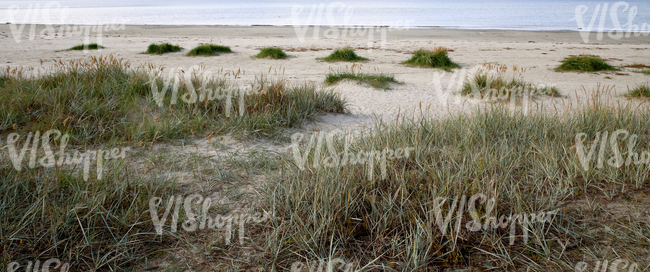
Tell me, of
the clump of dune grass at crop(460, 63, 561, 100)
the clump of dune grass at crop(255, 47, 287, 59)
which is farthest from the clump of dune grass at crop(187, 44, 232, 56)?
the clump of dune grass at crop(460, 63, 561, 100)

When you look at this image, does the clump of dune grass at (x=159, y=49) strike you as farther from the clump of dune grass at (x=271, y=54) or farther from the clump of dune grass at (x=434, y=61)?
the clump of dune grass at (x=434, y=61)

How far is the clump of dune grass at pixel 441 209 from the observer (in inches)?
93.1

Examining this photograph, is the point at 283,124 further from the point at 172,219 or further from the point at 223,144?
the point at 172,219

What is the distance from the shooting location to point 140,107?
5031 mm

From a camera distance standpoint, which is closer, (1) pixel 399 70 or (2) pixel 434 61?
(1) pixel 399 70

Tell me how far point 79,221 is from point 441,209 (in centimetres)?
223

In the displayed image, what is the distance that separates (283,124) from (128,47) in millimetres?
11913

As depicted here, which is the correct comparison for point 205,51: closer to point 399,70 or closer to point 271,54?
point 271,54

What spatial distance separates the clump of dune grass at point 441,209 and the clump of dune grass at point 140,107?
153 centimetres

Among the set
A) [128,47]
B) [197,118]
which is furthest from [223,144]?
[128,47]

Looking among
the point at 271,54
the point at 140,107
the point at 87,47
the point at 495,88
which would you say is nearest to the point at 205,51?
the point at 271,54

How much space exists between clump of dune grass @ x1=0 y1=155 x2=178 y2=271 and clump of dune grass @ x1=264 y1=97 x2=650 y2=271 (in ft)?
2.72

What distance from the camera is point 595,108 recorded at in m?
4.41

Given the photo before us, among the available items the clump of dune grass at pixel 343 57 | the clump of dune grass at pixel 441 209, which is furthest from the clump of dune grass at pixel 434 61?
the clump of dune grass at pixel 441 209
